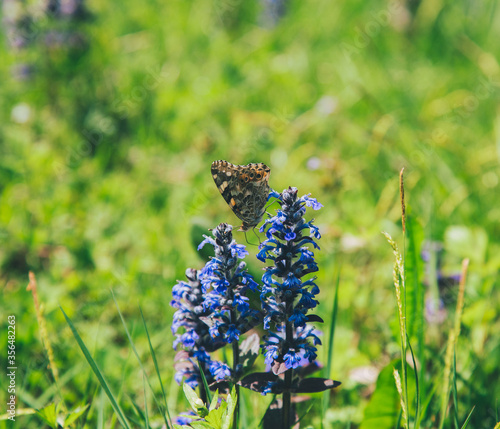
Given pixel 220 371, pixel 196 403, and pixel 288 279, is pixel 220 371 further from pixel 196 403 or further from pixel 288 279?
pixel 288 279

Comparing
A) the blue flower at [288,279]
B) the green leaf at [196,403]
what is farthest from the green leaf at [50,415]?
the blue flower at [288,279]

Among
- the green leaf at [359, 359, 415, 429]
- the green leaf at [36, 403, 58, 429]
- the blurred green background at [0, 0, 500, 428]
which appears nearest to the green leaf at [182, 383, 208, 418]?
the green leaf at [36, 403, 58, 429]

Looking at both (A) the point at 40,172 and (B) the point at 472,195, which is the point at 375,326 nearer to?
(B) the point at 472,195

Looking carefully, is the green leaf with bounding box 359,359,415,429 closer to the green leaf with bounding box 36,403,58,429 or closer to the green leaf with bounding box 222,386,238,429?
the green leaf with bounding box 222,386,238,429

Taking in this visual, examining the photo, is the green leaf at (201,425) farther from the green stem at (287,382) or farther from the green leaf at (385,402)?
the green leaf at (385,402)

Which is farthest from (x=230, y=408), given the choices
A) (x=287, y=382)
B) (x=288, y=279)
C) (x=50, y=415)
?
(x=50, y=415)
